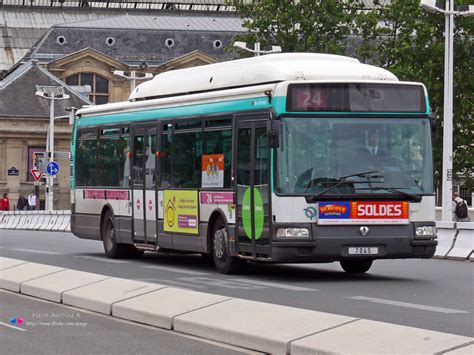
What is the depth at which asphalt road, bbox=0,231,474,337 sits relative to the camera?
51.0 feet

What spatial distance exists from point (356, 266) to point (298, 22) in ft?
213

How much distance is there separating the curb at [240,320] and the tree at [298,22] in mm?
66393

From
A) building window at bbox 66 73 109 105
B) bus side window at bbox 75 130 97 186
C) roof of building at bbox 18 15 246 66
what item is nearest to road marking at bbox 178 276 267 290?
bus side window at bbox 75 130 97 186

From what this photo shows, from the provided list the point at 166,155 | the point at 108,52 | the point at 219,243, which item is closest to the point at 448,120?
the point at 166,155

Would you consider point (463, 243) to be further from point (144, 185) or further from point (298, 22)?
point (298, 22)

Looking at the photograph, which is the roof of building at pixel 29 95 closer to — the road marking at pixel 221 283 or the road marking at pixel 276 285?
the road marking at pixel 221 283

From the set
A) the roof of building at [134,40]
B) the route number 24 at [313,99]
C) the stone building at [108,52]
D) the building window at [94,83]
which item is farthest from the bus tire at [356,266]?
the roof of building at [134,40]

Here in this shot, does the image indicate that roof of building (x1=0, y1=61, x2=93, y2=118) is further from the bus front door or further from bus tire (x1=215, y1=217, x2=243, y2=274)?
bus tire (x1=215, y1=217, x2=243, y2=274)

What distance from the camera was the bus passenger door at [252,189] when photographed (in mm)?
20484

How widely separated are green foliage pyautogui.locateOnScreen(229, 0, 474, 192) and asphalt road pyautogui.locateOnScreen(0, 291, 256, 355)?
59.8 meters

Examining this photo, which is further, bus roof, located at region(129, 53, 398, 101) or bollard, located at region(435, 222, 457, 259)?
bollard, located at region(435, 222, 457, 259)

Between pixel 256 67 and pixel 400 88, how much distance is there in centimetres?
226

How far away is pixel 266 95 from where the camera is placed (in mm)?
20562

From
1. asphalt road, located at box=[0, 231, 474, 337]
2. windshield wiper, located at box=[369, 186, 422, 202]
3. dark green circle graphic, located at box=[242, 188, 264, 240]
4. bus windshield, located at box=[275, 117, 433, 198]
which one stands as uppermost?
bus windshield, located at box=[275, 117, 433, 198]
